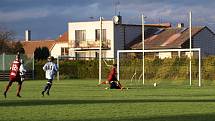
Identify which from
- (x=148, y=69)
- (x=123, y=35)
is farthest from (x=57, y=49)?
(x=148, y=69)

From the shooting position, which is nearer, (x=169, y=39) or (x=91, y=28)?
(x=169, y=39)

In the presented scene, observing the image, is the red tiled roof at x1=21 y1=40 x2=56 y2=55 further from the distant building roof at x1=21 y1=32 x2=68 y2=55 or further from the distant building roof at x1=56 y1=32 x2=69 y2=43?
the distant building roof at x1=56 y1=32 x2=69 y2=43

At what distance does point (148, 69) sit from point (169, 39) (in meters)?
21.8

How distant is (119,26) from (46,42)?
27840 mm

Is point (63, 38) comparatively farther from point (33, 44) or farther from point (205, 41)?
point (205, 41)

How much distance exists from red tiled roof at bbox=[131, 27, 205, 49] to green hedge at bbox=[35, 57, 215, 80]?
1395cm

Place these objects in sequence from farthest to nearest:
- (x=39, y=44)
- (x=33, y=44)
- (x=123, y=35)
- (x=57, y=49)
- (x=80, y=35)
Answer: (x=33, y=44) < (x=39, y=44) < (x=57, y=49) < (x=80, y=35) < (x=123, y=35)

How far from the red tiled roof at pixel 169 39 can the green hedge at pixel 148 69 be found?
13947mm

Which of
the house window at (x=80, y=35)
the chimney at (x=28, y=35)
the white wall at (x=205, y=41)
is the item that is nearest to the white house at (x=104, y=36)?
the house window at (x=80, y=35)

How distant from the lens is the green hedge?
5519 cm

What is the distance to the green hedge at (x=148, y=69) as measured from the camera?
181ft

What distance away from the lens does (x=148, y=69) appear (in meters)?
59.0

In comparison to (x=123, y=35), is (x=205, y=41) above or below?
below

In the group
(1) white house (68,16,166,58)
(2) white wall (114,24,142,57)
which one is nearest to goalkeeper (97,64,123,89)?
(1) white house (68,16,166,58)
